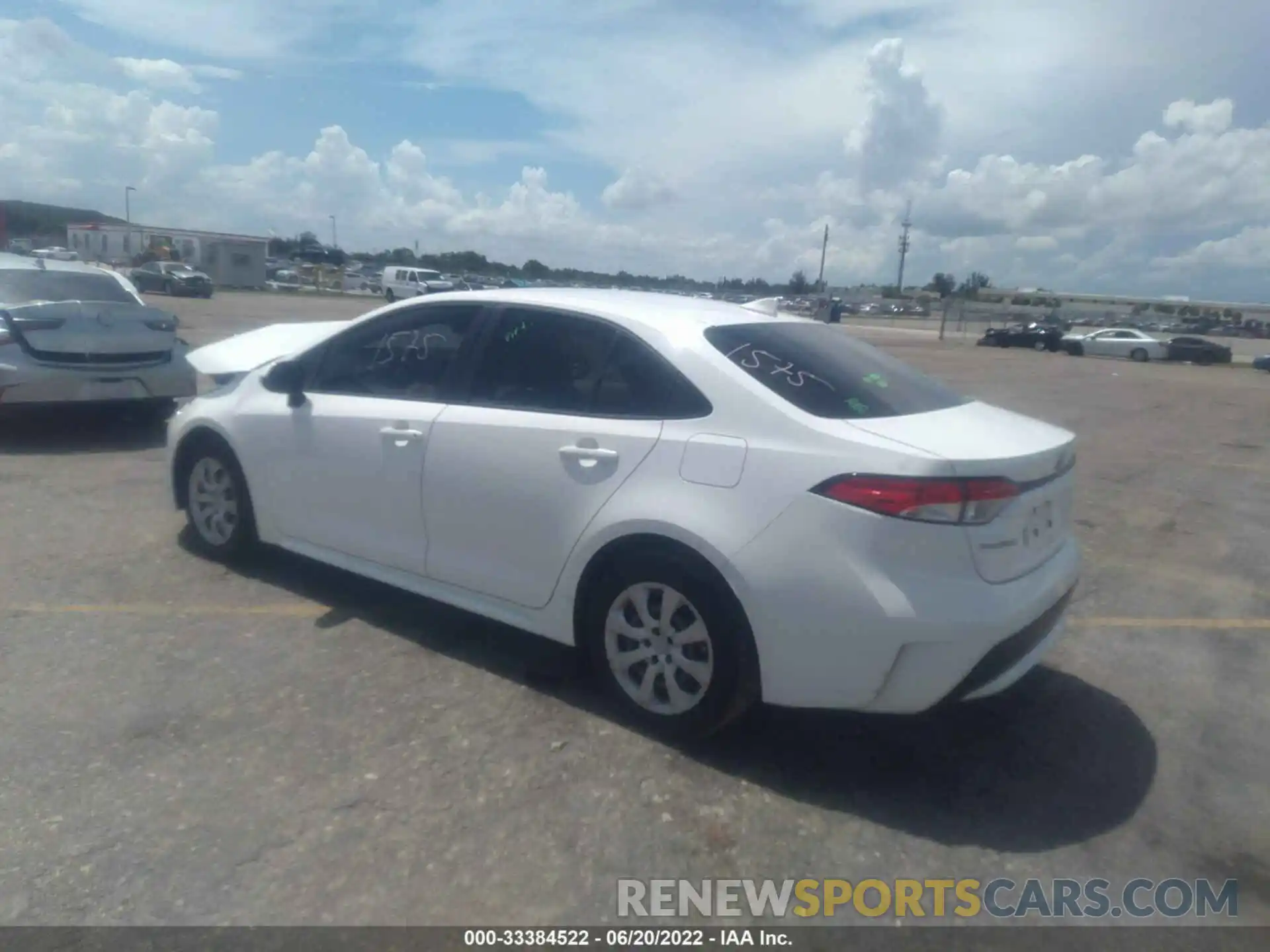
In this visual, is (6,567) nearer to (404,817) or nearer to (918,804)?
(404,817)

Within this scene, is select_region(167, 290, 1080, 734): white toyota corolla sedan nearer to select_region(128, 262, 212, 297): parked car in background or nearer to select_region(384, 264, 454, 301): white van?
select_region(384, 264, 454, 301): white van

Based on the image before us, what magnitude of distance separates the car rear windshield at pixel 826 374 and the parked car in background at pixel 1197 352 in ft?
145

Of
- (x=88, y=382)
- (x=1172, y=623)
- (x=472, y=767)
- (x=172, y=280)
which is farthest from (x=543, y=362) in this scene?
(x=172, y=280)

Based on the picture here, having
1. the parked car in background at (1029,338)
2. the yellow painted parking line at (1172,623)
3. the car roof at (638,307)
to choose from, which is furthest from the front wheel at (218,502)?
the parked car in background at (1029,338)

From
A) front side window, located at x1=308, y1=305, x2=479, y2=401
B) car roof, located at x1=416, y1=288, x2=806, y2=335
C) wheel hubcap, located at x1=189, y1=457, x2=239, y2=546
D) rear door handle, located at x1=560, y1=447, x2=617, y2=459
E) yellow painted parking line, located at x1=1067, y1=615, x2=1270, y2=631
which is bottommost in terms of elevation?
yellow painted parking line, located at x1=1067, y1=615, x2=1270, y2=631

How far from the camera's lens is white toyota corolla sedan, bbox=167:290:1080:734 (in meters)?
3.42

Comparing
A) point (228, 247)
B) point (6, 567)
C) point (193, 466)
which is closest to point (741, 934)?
point (193, 466)

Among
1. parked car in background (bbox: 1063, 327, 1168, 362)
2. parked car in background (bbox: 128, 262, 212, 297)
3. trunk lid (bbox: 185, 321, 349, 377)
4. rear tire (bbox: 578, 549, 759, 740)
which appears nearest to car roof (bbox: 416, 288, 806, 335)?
rear tire (bbox: 578, 549, 759, 740)

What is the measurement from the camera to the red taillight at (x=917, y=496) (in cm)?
338

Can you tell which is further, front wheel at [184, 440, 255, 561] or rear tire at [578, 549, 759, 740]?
front wheel at [184, 440, 255, 561]

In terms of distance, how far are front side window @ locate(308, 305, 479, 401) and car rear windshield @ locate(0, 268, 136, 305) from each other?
5.23 meters

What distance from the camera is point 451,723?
13.2ft

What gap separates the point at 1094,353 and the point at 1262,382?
1400 centimetres

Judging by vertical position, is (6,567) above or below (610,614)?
below
